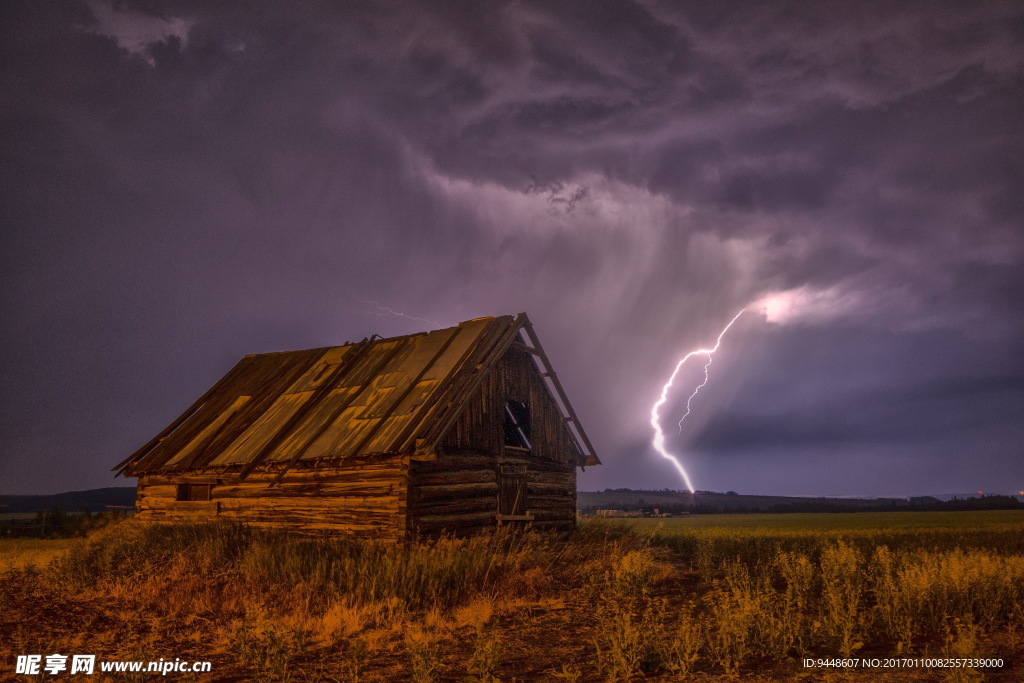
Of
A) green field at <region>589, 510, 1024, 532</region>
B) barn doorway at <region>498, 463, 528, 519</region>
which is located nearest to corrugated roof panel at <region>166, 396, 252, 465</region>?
barn doorway at <region>498, 463, 528, 519</region>

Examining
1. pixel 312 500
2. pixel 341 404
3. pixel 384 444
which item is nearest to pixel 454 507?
pixel 384 444

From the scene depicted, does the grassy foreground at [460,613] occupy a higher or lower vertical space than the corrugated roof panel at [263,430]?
lower

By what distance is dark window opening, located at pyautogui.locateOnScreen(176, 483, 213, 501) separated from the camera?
56.8ft

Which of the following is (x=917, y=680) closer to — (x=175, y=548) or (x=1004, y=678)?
(x=1004, y=678)

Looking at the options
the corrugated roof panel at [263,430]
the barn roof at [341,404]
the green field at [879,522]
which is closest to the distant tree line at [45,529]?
the barn roof at [341,404]

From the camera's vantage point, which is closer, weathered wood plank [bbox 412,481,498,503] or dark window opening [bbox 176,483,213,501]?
weathered wood plank [bbox 412,481,498,503]

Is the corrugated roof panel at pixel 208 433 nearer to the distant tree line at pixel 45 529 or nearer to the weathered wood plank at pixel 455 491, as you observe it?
the weathered wood plank at pixel 455 491

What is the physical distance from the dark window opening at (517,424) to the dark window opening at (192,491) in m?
8.29

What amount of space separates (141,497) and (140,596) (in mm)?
9429

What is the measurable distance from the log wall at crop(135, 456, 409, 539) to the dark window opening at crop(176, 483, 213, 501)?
0.50 ft

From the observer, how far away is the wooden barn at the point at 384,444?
1444 cm

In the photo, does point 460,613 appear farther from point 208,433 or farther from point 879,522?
point 879,522

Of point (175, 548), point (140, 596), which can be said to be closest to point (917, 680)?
point (140, 596)

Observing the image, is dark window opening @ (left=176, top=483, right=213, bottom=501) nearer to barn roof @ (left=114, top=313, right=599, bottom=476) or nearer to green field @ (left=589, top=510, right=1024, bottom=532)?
barn roof @ (left=114, top=313, right=599, bottom=476)
